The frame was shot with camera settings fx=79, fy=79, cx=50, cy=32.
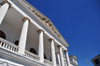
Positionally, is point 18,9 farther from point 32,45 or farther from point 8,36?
point 32,45

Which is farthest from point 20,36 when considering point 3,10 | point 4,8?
point 4,8

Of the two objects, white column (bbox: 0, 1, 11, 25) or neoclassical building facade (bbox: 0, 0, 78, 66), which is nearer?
neoclassical building facade (bbox: 0, 0, 78, 66)

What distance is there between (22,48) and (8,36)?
17.3ft

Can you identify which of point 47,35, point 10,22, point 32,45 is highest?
point 10,22

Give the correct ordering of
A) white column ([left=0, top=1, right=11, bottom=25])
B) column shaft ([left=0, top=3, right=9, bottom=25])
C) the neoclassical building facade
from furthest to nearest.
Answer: white column ([left=0, top=1, right=11, bottom=25]) → column shaft ([left=0, top=3, right=9, bottom=25]) → the neoclassical building facade

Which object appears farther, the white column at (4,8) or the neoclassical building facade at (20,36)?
the white column at (4,8)

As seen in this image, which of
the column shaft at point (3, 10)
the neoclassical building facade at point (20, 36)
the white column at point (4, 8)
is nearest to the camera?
the neoclassical building facade at point (20, 36)

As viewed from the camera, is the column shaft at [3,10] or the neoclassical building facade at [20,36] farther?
the column shaft at [3,10]

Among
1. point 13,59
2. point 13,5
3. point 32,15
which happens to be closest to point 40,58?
point 13,59

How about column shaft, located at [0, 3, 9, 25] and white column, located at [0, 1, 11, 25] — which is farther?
white column, located at [0, 1, 11, 25]

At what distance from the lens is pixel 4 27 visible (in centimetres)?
1112

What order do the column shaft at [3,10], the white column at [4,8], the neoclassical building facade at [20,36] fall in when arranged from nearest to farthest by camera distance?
1. the neoclassical building facade at [20,36]
2. the column shaft at [3,10]
3. the white column at [4,8]

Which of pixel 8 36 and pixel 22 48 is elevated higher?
pixel 8 36

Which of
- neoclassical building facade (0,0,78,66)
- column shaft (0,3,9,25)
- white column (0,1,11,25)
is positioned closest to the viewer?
neoclassical building facade (0,0,78,66)
